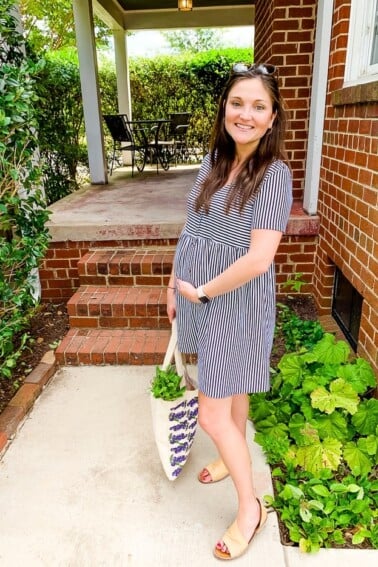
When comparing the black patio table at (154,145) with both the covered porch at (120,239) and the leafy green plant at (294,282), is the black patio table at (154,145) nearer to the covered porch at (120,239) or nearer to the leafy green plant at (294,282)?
the covered porch at (120,239)

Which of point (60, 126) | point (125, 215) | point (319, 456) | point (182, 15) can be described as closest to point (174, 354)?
point (319, 456)

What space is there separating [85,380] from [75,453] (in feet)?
2.03

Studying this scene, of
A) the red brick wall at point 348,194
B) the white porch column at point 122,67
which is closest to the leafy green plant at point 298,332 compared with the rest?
the red brick wall at point 348,194

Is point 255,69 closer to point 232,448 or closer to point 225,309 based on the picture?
point 225,309

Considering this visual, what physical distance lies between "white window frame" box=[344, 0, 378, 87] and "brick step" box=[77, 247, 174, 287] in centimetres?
162

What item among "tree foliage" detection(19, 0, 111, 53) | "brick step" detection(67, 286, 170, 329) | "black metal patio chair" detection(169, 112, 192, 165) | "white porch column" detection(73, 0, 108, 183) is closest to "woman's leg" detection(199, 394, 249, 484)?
"brick step" detection(67, 286, 170, 329)

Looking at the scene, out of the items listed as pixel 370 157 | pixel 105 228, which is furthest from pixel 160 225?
pixel 370 157

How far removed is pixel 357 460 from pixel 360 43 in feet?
7.12

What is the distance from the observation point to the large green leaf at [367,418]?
1960 mm

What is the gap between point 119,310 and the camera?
3008 mm

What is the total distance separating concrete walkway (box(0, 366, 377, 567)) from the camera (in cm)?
160

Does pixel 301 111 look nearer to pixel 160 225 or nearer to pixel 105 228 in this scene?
pixel 160 225

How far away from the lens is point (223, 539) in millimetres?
1600

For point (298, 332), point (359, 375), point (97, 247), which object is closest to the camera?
point (359, 375)
